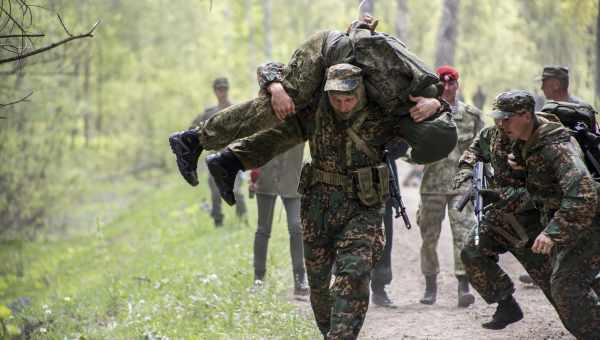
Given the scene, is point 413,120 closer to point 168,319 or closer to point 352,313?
point 352,313

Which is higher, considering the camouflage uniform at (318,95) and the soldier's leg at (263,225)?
the camouflage uniform at (318,95)

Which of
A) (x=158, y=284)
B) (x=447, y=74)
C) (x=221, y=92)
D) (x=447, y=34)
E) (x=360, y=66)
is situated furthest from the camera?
(x=447, y=34)

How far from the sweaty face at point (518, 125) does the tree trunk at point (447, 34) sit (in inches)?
427

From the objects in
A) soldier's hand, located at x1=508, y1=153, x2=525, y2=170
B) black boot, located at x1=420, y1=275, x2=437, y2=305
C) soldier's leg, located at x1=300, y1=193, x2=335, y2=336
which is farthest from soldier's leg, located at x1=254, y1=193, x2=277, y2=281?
soldier's hand, located at x1=508, y1=153, x2=525, y2=170

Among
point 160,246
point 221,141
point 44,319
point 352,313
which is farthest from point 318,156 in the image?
point 160,246

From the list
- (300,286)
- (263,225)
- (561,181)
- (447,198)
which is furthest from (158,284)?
(561,181)

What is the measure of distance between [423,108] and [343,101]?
545 mm

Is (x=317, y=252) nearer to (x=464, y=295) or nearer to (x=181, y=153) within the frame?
(x=181, y=153)

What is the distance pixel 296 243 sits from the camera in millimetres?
8359

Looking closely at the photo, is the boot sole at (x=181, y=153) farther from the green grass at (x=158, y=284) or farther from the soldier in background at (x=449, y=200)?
the soldier in background at (x=449, y=200)

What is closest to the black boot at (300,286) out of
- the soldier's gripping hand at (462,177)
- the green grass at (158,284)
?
the green grass at (158,284)

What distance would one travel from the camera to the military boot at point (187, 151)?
5500mm

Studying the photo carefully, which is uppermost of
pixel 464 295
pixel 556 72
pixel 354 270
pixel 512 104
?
pixel 556 72

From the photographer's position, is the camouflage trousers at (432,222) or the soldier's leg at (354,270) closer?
the soldier's leg at (354,270)
